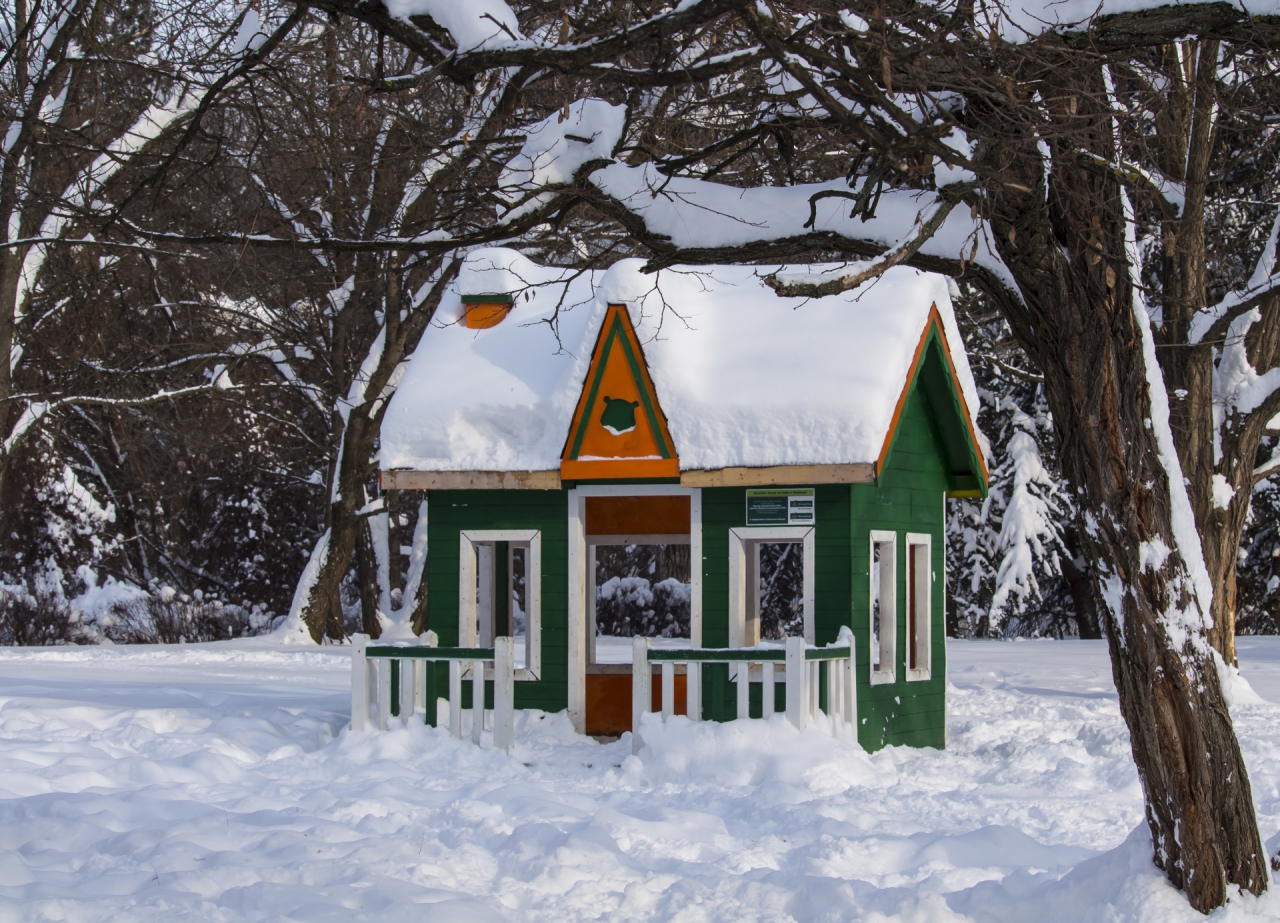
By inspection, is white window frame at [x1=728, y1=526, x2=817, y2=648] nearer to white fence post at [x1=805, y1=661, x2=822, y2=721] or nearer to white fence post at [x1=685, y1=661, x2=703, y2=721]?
white fence post at [x1=805, y1=661, x2=822, y2=721]

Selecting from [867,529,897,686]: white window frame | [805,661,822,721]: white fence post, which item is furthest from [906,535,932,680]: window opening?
[805,661,822,721]: white fence post

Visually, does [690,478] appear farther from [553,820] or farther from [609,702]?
[553,820]

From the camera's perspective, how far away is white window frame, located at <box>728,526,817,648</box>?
33.3 feet

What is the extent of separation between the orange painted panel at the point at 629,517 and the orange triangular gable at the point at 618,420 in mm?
2454

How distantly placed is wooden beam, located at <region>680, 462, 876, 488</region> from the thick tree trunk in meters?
4.12

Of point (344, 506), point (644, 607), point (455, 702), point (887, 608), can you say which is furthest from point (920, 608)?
point (644, 607)

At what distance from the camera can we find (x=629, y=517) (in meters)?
12.8

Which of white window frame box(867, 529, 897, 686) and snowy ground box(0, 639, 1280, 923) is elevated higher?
white window frame box(867, 529, 897, 686)

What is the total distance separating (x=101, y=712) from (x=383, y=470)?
2874mm

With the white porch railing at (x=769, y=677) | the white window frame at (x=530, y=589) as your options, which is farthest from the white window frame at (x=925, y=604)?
the white window frame at (x=530, y=589)

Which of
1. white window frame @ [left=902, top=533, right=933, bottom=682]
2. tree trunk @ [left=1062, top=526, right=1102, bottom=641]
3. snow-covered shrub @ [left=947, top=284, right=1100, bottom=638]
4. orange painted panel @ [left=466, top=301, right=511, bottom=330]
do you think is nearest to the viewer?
white window frame @ [left=902, top=533, right=933, bottom=682]

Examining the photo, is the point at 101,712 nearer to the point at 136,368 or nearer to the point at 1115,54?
the point at 1115,54

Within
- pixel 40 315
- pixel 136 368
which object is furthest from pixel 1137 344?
pixel 40 315

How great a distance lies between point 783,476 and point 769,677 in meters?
1.58
